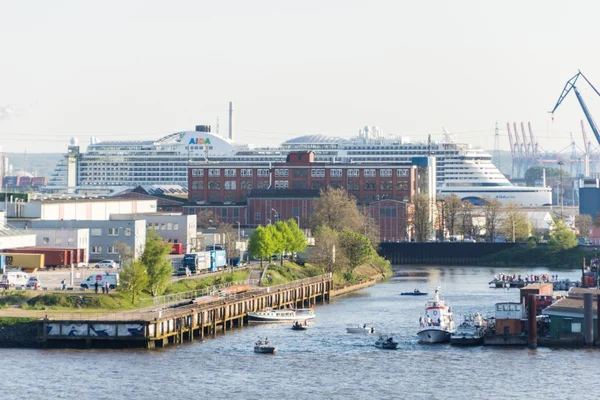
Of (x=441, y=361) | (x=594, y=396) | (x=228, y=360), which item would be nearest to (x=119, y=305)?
(x=228, y=360)

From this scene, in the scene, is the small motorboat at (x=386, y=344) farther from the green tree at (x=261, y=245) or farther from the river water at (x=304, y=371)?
the green tree at (x=261, y=245)

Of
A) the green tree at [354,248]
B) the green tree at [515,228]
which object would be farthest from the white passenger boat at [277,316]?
the green tree at [515,228]

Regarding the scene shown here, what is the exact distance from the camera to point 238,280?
317 ft

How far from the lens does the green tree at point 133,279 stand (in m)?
78.4

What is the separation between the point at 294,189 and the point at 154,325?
97.5 metres

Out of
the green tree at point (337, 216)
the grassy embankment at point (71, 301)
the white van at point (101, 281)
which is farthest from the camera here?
the green tree at point (337, 216)

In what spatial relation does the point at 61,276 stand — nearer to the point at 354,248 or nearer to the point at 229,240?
the point at 229,240

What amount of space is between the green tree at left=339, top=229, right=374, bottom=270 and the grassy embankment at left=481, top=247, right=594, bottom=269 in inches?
1148

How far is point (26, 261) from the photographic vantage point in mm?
94375

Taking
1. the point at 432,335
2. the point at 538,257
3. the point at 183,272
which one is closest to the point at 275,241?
the point at 183,272

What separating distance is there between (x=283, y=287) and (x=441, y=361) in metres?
30.0

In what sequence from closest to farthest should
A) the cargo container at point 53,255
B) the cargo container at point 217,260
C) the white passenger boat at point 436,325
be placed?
the white passenger boat at point 436,325
the cargo container at point 53,255
the cargo container at point 217,260

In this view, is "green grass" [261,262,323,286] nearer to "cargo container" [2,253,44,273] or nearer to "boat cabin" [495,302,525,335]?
"cargo container" [2,253,44,273]

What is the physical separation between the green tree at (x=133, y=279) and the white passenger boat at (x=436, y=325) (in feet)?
50.8
